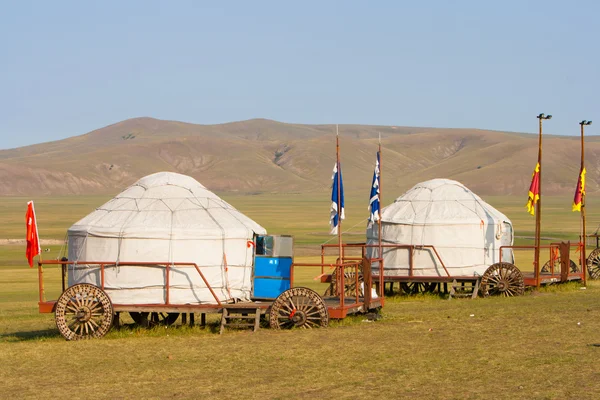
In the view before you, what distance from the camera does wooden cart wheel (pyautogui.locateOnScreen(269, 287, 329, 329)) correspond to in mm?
16875

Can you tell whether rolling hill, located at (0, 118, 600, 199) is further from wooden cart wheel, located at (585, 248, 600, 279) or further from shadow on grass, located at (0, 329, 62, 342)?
shadow on grass, located at (0, 329, 62, 342)

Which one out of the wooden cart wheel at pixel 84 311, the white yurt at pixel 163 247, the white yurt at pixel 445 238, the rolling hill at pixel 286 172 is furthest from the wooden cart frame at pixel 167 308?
the rolling hill at pixel 286 172

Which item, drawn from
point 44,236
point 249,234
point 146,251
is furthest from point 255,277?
point 44,236

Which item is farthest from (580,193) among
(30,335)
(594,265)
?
(30,335)

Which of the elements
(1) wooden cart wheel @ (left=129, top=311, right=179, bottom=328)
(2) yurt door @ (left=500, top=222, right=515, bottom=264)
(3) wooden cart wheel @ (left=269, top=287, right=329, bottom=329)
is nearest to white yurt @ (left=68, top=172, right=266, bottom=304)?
(1) wooden cart wheel @ (left=129, top=311, right=179, bottom=328)

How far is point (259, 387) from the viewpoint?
1189cm

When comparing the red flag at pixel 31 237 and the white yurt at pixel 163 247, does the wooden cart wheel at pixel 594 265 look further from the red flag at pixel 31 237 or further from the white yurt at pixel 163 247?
the red flag at pixel 31 237

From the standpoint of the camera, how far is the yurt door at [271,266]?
18141 millimetres

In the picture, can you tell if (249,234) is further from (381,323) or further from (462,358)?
(462,358)

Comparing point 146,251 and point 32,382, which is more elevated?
point 146,251

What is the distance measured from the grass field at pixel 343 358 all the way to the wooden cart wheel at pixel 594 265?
A: 7552mm

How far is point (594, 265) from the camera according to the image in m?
28.9

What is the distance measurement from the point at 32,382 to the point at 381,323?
7.08m

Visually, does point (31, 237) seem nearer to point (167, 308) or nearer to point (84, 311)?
point (84, 311)
